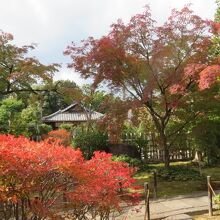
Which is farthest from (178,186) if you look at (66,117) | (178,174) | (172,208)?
(66,117)

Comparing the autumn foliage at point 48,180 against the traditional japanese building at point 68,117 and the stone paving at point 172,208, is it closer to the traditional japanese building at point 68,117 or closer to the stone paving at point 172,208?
the stone paving at point 172,208

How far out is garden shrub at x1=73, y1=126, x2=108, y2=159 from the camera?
19656 millimetres

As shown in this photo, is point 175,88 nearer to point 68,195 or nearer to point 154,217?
point 154,217

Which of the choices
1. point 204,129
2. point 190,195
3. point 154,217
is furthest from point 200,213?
point 204,129

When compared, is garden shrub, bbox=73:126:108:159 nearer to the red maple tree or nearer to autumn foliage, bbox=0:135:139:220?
the red maple tree

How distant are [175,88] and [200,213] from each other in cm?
482

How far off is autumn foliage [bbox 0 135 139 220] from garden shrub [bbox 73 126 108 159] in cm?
1256

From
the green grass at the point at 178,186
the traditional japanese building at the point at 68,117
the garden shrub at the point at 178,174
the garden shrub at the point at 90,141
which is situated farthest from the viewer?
the traditional japanese building at the point at 68,117

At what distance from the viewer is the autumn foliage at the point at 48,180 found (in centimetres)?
552

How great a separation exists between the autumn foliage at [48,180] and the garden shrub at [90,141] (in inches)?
494

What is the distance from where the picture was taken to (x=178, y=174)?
1502cm

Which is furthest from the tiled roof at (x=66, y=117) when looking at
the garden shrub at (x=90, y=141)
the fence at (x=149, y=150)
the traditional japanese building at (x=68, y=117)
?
the garden shrub at (x=90, y=141)

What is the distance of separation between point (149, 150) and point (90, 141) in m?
3.38

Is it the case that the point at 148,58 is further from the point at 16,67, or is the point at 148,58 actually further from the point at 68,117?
the point at 68,117
